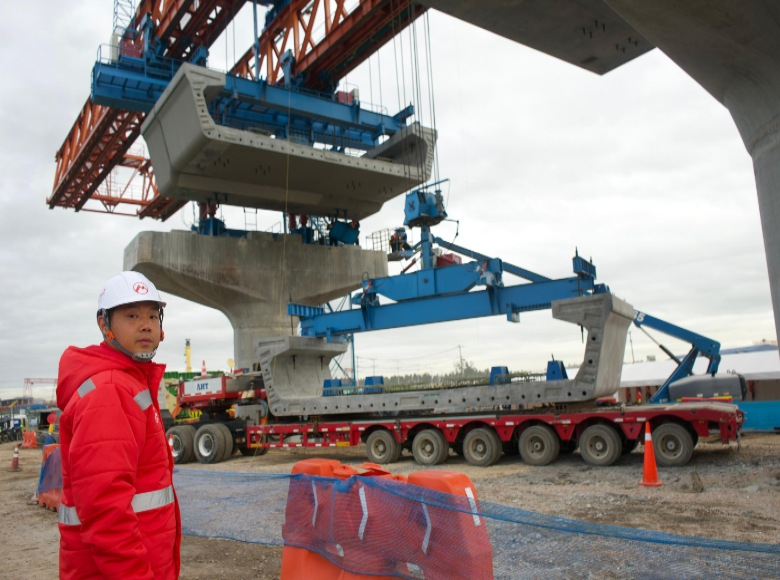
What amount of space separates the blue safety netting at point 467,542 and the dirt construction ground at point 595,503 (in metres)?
1.59

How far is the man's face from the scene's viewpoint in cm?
281

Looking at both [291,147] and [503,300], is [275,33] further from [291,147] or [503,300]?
[503,300]

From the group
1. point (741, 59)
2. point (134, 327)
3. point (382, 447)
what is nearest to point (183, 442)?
point (382, 447)

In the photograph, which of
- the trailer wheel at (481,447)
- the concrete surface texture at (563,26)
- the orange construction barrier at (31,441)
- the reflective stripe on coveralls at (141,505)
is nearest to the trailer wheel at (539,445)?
the trailer wheel at (481,447)

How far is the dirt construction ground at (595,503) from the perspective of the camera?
6223 mm

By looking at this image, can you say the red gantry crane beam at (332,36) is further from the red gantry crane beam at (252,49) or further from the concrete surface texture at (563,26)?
the concrete surface texture at (563,26)

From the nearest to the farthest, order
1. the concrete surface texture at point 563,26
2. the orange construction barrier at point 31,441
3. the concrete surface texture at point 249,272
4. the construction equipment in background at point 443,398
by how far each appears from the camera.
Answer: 1. the concrete surface texture at point 563,26
2. the construction equipment in background at point 443,398
3. the concrete surface texture at point 249,272
4. the orange construction barrier at point 31,441

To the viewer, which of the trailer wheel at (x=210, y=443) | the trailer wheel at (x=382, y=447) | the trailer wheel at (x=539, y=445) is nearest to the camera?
the trailer wheel at (x=539, y=445)

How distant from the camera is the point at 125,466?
244 cm

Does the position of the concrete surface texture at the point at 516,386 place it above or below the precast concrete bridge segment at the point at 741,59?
below

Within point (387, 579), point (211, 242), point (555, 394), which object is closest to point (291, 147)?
point (211, 242)

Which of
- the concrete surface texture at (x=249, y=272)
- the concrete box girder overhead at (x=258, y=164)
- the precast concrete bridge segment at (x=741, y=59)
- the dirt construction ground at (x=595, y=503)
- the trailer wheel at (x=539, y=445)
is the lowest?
the dirt construction ground at (x=595, y=503)

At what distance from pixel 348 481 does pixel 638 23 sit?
3935 millimetres

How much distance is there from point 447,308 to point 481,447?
3.23m
